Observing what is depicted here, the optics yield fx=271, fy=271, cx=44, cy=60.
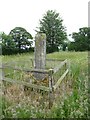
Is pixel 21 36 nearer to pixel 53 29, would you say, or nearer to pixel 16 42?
pixel 16 42

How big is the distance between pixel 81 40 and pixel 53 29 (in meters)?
6.97

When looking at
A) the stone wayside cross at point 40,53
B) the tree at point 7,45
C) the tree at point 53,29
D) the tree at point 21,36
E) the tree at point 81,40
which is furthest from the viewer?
the tree at point 53,29

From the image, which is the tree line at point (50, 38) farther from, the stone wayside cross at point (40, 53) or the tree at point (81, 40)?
the stone wayside cross at point (40, 53)

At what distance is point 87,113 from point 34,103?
1213mm

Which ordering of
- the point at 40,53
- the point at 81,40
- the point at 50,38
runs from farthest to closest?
the point at 50,38, the point at 81,40, the point at 40,53

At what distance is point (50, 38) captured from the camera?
42.3 metres

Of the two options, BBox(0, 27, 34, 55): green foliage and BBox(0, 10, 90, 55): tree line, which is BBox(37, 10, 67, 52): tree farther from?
BBox(0, 27, 34, 55): green foliage

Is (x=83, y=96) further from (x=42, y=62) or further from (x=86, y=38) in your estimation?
(x=86, y=38)

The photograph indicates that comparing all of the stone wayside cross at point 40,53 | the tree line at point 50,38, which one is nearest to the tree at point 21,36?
the tree line at point 50,38

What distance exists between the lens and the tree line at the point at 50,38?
3241 centimetres

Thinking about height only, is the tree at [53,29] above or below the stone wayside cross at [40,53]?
above

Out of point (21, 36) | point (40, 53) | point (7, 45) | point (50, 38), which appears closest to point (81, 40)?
point (50, 38)

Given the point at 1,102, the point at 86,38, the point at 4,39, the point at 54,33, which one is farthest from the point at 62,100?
the point at 54,33

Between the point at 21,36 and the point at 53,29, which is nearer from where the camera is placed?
the point at 21,36
